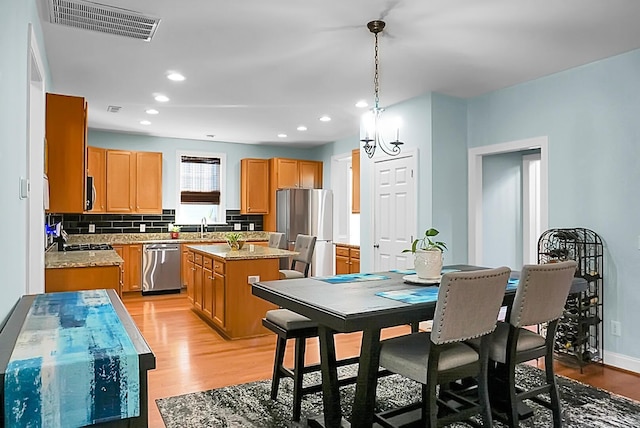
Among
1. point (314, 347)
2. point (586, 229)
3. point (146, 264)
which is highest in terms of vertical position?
point (586, 229)

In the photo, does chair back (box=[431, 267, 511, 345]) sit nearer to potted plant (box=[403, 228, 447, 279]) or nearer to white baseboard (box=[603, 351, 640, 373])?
potted plant (box=[403, 228, 447, 279])

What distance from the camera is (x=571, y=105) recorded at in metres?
4.00

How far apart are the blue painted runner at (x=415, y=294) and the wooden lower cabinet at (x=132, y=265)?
5.44m

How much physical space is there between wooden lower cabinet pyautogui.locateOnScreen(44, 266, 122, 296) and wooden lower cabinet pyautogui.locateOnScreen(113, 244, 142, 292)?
3.48 metres

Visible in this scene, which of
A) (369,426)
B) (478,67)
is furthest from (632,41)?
(369,426)

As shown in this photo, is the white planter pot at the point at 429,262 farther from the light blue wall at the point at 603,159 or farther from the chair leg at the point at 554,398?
the light blue wall at the point at 603,159

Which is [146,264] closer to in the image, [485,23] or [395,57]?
[395,57]

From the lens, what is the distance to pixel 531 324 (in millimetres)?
2389

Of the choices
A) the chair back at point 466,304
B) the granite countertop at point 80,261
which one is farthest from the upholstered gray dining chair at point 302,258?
the chair back at point 466,304

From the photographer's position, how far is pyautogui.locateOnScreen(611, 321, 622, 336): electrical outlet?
12.0ft

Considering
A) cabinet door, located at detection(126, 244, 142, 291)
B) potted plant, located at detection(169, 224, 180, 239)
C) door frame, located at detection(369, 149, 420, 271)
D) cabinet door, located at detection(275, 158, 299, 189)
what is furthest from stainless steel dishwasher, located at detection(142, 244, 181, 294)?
door frame, located at detection(369, 149, 420, 271)

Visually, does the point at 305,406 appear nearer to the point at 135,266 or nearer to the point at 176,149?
the point at 135,266

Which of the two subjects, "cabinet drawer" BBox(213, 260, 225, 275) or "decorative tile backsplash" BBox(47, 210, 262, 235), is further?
"decorative tile backsplash" BBox(47, 210, 262, 235)

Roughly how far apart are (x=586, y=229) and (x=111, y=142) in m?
6.59
